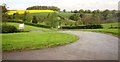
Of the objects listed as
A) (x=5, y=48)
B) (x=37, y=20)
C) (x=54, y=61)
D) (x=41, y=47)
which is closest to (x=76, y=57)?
(x=54, y=61)

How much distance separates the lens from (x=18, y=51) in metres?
11.5

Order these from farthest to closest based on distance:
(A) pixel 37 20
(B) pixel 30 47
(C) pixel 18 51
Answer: (A) pixel 37 20
(B) pixel 30 47
(C) pixel 18 51

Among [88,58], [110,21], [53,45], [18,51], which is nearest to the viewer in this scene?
[88,58]

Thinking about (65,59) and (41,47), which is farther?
(41,47)

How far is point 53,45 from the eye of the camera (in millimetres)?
13320

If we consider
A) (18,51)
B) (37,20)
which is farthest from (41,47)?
(37,20)

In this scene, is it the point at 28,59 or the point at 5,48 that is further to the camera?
the point at 5,48

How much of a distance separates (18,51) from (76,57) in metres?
3.79

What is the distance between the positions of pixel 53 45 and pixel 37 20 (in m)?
40.2

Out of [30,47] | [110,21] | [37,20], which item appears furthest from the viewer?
[110,21]

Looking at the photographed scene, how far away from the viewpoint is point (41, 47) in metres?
12.6

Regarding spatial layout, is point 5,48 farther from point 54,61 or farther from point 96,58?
point 96,58

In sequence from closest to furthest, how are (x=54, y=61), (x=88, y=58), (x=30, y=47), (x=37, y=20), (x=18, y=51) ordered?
(x=54, y=61) < (x=88, y=58) < (x=18, y=51) < (x=30, y=47) < (x=37, y=20)

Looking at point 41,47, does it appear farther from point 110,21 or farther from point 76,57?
point 110,21
